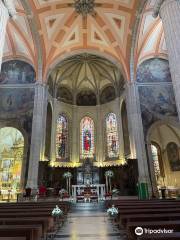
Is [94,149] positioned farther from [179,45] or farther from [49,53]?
[179,45]

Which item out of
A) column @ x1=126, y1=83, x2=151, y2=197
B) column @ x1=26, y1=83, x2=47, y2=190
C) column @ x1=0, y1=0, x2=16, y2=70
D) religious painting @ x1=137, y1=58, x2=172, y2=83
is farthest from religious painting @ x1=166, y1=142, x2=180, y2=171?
column @ x1=0, y1=0, x2=16, y2=70

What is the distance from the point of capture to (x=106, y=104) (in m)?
24.6

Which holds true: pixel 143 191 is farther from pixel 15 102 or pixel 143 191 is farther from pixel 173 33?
pixel 15 102

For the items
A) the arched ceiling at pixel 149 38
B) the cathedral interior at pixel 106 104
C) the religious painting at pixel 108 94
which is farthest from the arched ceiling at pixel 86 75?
the arched ceiling at pixel 149 38

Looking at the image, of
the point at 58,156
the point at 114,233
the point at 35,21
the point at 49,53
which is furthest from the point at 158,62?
the point at 114,233

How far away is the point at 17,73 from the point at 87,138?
35.3 feet

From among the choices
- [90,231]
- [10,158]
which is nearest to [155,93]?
[90,231]

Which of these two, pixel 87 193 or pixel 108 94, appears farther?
pixel 108 94

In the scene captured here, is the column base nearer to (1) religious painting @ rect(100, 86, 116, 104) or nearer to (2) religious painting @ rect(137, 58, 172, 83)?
(2) religious painting @ rect(137, 58, 172, 83)

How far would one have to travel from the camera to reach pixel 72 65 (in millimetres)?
23672

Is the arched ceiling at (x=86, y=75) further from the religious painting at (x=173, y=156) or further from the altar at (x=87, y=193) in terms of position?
the altar at (x=87, y=193)

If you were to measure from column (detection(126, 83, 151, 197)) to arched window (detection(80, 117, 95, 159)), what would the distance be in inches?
309

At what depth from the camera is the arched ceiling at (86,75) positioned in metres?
22.6

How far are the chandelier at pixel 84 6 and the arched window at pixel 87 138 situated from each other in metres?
12.5
